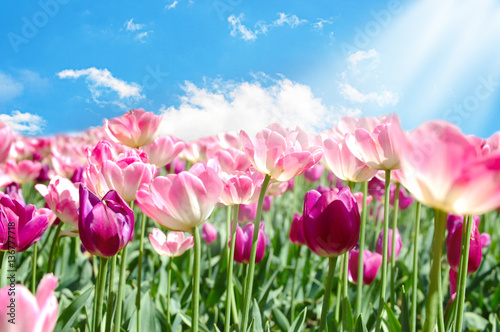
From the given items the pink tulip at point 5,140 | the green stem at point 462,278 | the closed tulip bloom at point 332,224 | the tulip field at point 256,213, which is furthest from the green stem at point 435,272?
the pink tulip at point 5,140

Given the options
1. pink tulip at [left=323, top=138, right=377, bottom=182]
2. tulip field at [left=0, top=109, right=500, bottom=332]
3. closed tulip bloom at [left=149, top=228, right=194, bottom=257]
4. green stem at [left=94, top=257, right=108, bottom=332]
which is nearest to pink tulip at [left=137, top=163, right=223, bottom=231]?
tulip field at [left=0, top=109, right=500, bottom=332]

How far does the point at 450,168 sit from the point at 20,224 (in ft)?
2.61

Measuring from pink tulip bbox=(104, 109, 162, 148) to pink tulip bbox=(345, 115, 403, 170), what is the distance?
0.55 m

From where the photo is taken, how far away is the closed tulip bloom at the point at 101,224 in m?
0.71

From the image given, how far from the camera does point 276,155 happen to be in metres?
0.86

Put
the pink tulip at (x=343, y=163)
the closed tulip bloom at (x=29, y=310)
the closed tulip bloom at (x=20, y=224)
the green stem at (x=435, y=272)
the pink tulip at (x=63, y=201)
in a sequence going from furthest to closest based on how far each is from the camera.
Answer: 1. the pink tulip at (x=343, y=163)
2. the pink tulip at (x=63, y=201)
3. the closed tulip bloom at (x=20, y=224)
4. the green stem at (x=435, y=272)
5. the closed tulip bloom at (x=29, y=310)

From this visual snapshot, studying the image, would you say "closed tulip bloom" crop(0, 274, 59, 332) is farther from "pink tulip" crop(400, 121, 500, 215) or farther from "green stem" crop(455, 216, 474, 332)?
"green stem" crop(455, 216, 474, 332)

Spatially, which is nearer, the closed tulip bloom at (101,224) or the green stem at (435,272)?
the green stem at (435,272)

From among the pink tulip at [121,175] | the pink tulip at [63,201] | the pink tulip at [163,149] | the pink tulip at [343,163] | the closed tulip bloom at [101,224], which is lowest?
the closed tulip bloom at [101,224]

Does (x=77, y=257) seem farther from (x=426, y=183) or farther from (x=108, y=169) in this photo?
(x=426, y=183)

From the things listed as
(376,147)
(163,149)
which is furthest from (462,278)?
(163,149)

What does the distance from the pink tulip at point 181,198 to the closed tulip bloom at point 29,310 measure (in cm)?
29

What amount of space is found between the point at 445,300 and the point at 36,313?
6.10ft

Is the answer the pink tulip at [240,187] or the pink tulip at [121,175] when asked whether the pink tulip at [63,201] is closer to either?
the pink tulip at [121,175]
